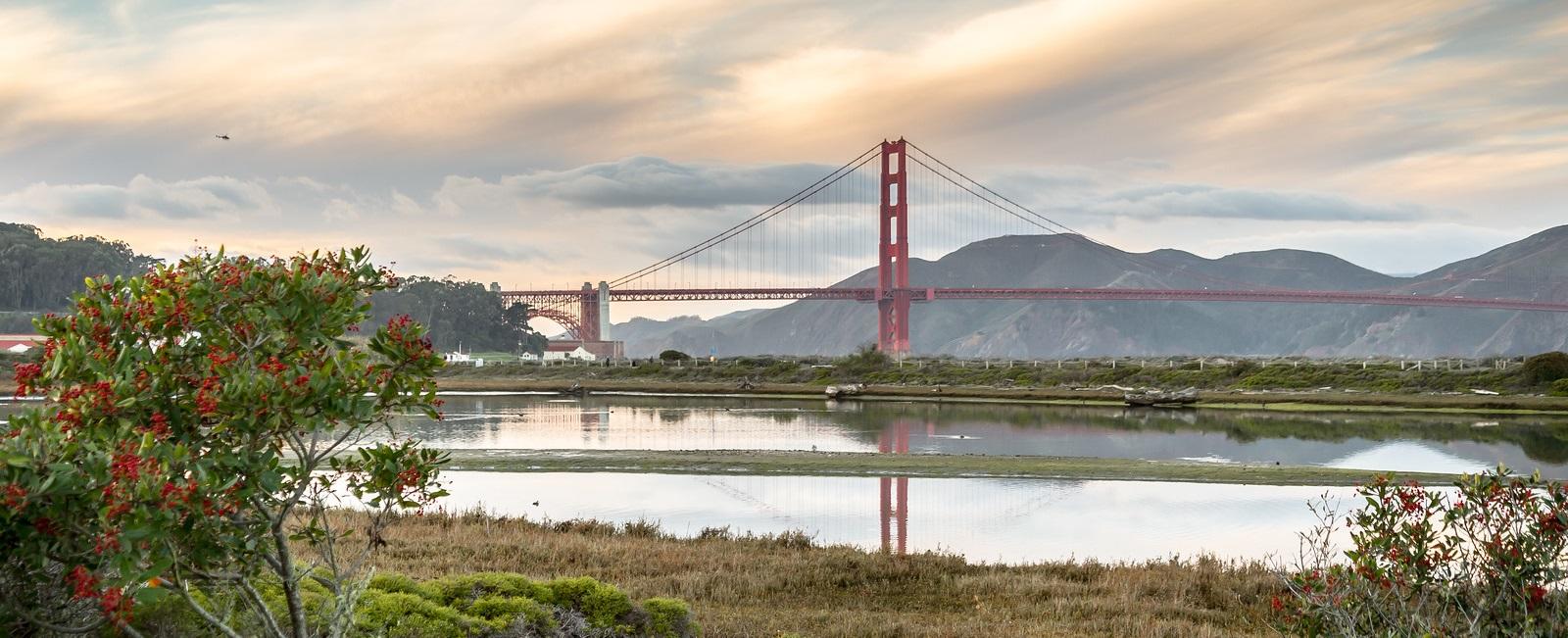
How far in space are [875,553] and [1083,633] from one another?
4106mm

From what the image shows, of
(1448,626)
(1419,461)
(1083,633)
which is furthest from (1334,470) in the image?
(1448,626)

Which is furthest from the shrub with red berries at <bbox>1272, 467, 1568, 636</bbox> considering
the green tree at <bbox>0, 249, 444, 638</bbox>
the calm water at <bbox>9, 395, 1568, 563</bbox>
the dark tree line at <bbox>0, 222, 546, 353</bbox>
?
the dark tree line at <bbox>0, 222, 546, 353</bbox>

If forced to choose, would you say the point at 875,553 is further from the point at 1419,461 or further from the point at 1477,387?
the point at 1477,387

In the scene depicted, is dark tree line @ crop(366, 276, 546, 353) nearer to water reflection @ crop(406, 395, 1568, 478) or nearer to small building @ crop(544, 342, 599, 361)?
small building @ crop(544, 342, 599, 361)

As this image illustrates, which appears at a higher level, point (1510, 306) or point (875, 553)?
point (1510, 306)

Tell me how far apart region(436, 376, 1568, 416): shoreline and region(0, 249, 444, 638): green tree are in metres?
46.0

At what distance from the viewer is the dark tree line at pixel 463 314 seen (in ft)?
414

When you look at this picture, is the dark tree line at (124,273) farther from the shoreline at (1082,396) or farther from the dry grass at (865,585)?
the dry grass at (865,585)

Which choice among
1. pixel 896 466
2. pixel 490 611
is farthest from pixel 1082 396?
pixel 490 611

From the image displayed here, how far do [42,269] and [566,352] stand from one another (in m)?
48.6

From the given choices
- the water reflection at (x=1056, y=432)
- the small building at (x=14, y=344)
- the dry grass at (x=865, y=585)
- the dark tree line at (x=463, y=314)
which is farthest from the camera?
the dark tree line at (x=463, y=314)

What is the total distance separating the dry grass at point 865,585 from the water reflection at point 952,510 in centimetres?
254

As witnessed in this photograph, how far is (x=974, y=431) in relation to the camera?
126ft

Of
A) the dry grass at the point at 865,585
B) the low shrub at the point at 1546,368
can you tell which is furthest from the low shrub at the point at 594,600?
the low shrub at the point at 1546,368
